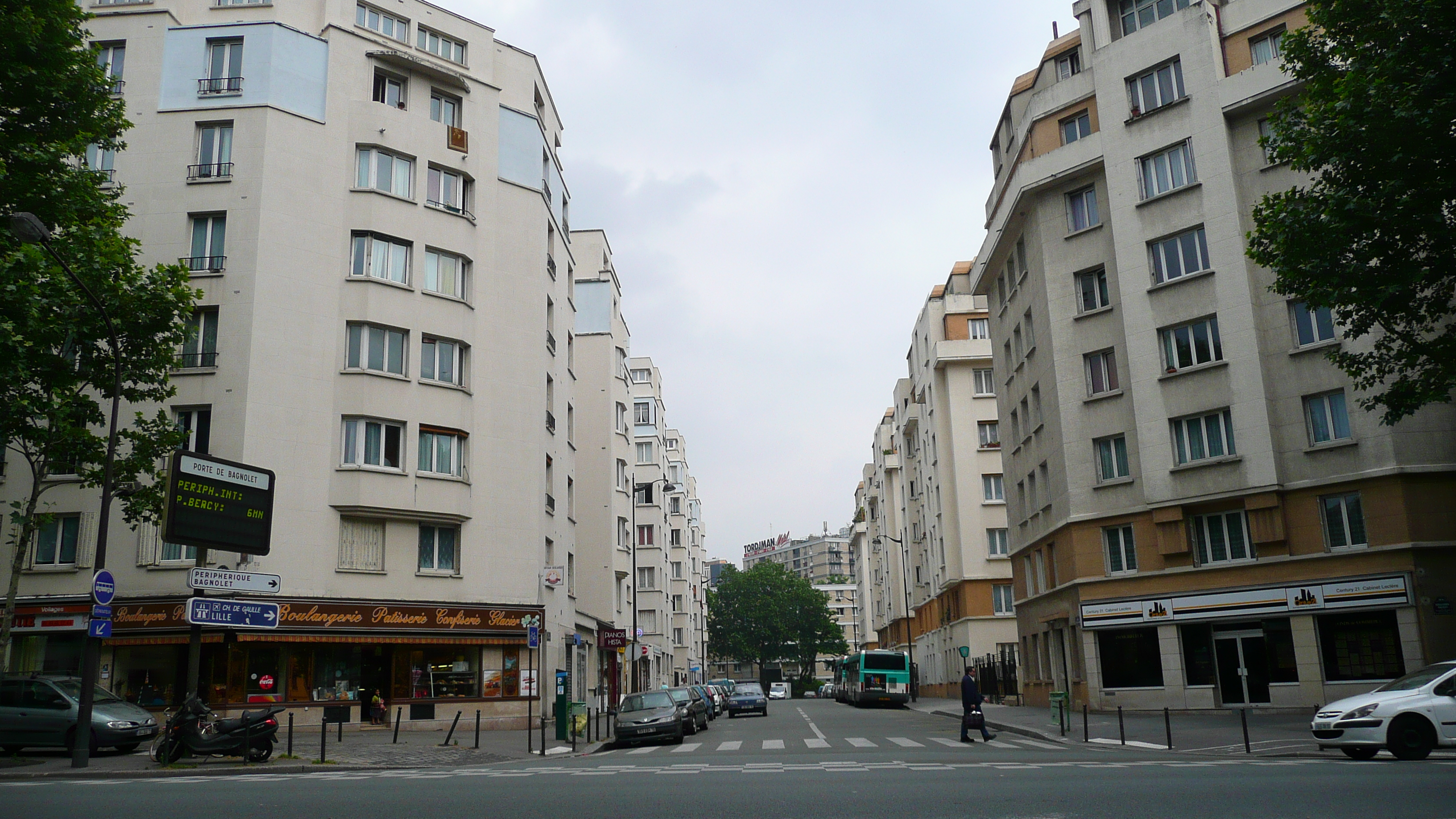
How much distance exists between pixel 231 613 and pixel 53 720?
557 cm

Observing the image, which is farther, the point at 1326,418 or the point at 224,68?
the point at 224,68

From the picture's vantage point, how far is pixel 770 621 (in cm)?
11538

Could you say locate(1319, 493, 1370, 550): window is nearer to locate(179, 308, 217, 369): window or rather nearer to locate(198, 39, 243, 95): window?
Result: locate(179, 308, 217, 369): window

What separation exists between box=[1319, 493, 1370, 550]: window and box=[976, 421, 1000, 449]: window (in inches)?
1075

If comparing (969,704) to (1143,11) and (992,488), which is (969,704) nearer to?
(1143,11)

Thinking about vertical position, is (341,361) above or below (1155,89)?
below

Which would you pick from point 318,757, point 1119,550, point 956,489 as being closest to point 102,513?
point 318,757

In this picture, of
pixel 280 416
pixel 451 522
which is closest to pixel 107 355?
pixel 280 416

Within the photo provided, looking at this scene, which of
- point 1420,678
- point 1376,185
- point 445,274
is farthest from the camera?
point 445,274

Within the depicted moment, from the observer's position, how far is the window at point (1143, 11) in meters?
33.7

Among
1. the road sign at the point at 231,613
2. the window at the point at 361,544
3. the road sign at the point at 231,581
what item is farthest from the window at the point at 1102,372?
the road sign at the point at 231,613

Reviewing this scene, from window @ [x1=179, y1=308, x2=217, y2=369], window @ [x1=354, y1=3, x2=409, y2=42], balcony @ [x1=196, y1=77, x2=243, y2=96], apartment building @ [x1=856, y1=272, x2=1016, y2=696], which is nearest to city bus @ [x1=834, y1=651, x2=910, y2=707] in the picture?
apartment building @ [x1=856, y1=272, x2=1016, y2=696]

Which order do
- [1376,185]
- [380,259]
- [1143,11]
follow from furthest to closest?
[1143,11]
[380,259]
[1376,185]

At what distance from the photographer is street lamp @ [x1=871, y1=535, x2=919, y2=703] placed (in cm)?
5747
